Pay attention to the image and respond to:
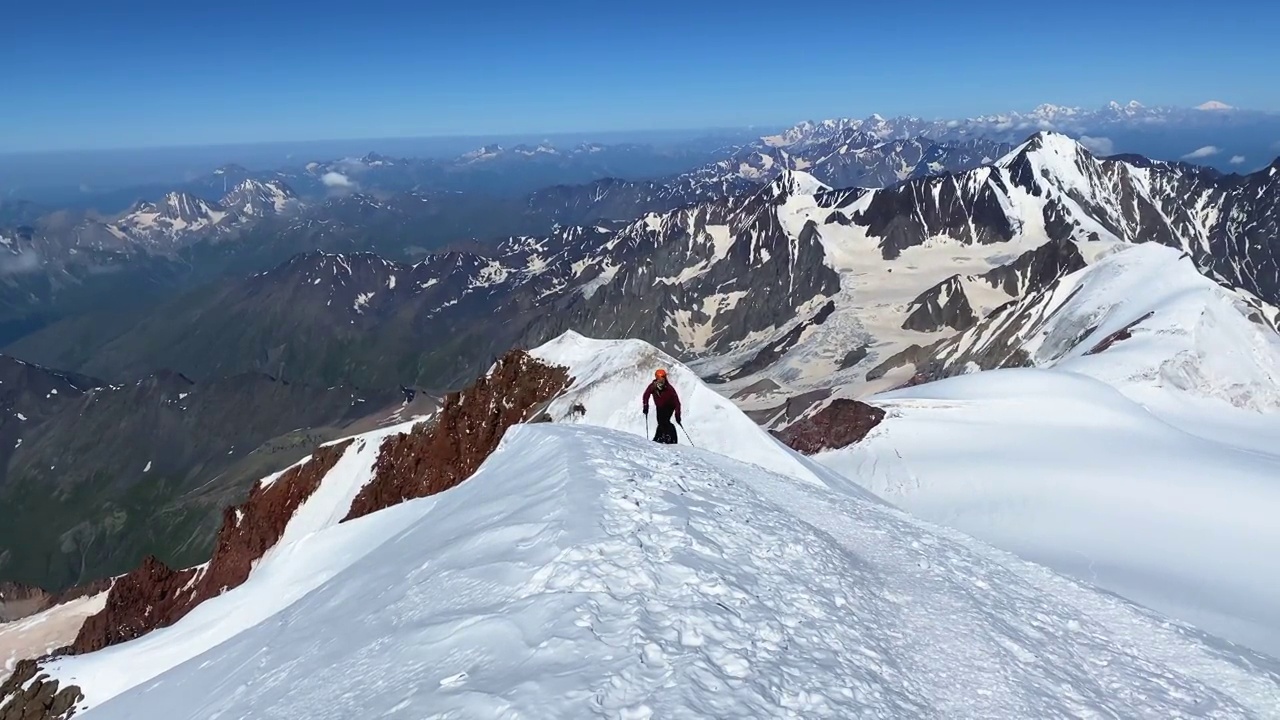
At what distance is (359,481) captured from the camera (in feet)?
210

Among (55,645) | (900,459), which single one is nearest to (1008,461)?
(900,459)

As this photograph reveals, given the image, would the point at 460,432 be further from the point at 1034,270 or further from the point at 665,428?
the point at 1034,270

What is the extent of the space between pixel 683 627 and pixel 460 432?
5026cm

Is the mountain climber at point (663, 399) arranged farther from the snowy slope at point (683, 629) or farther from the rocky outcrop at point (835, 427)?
the rocky outcrop at point (835, 427)

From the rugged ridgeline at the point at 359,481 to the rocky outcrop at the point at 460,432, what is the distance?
97 mm

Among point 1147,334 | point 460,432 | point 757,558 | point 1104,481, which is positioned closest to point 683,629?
point 757,558

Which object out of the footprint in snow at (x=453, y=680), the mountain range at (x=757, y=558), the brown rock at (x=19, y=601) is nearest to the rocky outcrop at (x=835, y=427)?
the mountain range at (x=757, y=558)

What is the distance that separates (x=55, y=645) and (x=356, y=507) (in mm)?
44388

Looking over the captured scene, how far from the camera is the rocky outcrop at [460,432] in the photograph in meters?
55.3

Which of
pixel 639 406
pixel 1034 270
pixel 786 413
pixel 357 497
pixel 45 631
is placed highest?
pixel 639 406

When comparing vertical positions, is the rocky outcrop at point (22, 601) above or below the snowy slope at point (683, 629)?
below

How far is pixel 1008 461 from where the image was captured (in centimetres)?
4403

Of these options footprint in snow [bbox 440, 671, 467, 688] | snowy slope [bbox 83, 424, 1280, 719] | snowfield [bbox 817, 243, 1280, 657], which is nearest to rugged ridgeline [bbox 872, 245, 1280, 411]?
snowfield [bbox 817, 243, 1280, 657]

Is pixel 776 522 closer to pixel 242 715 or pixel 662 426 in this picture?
pixel 662 426
